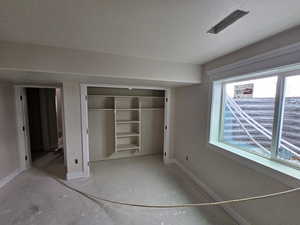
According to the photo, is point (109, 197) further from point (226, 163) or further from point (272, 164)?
point (272, 164)

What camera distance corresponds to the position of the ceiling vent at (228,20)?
3.84 ft

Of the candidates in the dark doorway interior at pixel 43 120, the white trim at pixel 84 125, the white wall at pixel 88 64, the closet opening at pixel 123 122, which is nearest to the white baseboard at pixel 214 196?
the closet opening at pixel 123 122

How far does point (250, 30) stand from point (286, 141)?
1.31 m

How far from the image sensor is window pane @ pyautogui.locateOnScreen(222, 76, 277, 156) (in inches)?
70.9

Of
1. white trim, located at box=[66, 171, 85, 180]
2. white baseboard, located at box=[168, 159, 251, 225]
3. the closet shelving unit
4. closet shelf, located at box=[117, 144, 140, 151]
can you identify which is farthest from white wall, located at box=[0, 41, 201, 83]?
closet shelf, located at box=[117, 144, 140, 151]

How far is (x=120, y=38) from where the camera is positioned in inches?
64.9

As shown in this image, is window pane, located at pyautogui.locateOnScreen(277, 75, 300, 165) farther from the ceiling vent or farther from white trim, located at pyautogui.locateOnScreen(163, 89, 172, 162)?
white trim, located at pyautogui.locateOnScreen(163, 89, 172, 162)

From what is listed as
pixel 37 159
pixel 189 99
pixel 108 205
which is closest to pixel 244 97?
pixel 189 99

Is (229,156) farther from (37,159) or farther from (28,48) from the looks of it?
(37,159)

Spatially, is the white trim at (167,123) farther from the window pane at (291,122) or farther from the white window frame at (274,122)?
the window pane at (291,122)

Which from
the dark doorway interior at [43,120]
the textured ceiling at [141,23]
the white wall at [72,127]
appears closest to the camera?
the textured ceiling at [141,23]

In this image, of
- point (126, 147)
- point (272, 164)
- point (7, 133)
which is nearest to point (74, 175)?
point (126, 147)

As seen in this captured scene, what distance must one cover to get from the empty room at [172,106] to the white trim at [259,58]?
2cm

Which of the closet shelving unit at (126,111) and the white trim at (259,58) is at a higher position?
the white trim at (259,58)
